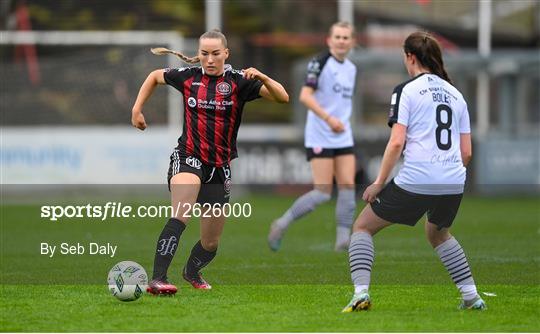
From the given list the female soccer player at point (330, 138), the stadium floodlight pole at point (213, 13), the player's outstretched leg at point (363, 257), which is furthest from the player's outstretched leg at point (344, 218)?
the stadium floodlight pole at point (213, 13)

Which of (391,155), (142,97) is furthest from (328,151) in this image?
(391,155)

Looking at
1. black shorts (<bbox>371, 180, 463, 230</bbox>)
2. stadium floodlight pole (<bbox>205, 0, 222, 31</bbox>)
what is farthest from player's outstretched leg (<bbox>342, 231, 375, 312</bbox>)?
stadium floodlight pole (<bbox>205, 0, 222, 31</bbox>)

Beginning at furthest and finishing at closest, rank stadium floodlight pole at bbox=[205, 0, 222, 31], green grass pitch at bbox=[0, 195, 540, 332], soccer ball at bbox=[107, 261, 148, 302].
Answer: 1. stadium floodlight pole at bbox=[205, 0, 222, 31]
2. soccer ball at bbox=[107, 261, 148, 302]
3. green grass pitch at bbox=[0, 195, 540, 332]

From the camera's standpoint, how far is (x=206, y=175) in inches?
328

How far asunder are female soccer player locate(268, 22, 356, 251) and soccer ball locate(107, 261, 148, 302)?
391 centimetres

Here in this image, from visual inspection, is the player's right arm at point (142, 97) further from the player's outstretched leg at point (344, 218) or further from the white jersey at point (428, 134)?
the player's outstretched leg at point (344, 218)

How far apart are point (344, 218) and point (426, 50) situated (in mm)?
4654

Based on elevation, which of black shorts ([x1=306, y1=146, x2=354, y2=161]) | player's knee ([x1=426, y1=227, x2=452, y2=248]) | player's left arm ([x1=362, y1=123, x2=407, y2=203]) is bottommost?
black shorts ([x1=306, y1=146, x2=354, y2=161])

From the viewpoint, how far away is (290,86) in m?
24.2

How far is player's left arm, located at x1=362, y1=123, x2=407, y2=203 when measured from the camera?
7117 mm

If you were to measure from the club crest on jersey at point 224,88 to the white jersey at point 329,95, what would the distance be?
3516mm

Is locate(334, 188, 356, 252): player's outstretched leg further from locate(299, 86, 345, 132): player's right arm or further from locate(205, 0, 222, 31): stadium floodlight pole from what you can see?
locate(205, 0, 222, 31): stadium floodlight pole

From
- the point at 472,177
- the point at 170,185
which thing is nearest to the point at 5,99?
the point at 472,177

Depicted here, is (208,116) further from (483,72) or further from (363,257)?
(483,72)
